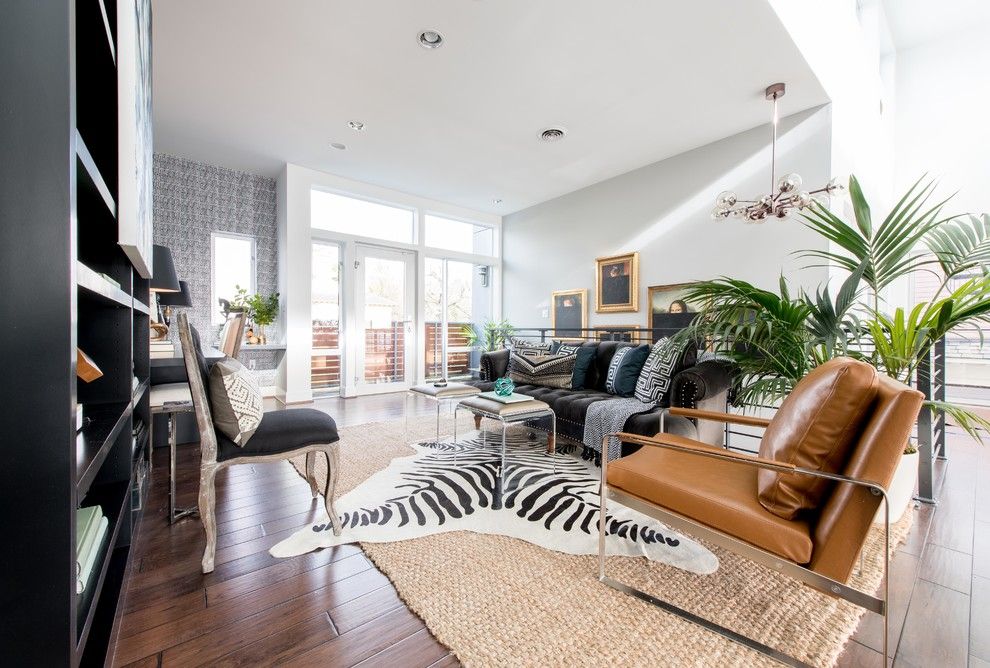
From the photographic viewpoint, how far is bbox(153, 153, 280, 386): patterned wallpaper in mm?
4871

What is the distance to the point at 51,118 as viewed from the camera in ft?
1.97

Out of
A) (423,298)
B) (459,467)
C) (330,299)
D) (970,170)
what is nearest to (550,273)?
(423,298)

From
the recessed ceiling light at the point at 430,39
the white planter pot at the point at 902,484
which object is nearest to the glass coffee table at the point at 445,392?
the white planter pot at the point at 902,484

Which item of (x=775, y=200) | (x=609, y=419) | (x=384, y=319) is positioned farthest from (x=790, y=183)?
(x=384, y=319)

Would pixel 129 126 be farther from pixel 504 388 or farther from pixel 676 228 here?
pixel 676 228

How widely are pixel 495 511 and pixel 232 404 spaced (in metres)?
1.33

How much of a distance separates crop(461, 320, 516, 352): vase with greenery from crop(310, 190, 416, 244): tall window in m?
1.82

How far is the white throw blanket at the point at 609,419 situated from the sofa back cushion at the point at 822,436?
1.40 metres

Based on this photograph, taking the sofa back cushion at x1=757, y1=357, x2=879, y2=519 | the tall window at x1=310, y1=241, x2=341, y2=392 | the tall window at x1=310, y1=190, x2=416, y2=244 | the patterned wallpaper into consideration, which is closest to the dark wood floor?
the sofa back cushion at x1=757, y1=357, x2=879, y2=519

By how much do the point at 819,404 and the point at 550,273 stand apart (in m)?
5.30

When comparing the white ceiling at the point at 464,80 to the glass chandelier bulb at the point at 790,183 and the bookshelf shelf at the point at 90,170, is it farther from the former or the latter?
the bookshelf shelf at the point at 90,170

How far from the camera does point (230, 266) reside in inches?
211

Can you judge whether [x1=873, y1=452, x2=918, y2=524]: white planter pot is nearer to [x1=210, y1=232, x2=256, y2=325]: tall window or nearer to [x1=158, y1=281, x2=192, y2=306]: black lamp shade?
[x1=158, y1=281, x2=192, y2=306]: black lamp shade

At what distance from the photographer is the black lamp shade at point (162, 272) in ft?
9.15
